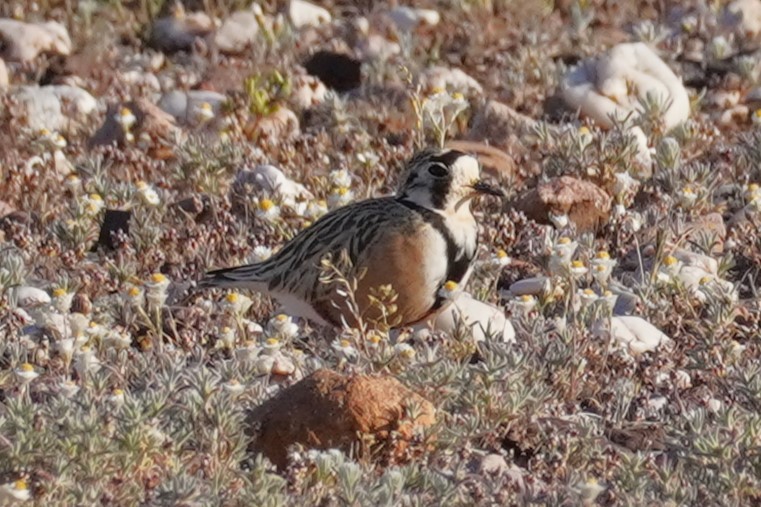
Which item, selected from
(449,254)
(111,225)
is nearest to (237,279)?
(449,254)

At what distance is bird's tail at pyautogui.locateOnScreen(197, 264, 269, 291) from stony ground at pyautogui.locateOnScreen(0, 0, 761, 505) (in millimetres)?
115

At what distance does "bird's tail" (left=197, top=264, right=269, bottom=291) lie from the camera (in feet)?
24.5

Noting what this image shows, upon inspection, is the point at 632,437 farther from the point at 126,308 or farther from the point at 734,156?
the point at 734,156

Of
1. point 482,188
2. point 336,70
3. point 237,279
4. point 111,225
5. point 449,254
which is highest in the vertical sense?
point 482,188

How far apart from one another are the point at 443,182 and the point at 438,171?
5 centimetres

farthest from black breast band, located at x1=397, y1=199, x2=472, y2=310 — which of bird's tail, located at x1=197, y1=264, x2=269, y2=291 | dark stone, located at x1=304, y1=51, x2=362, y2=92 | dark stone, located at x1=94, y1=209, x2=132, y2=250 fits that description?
dark stone, located at x1=304, y1=51, x2=362, y2=92

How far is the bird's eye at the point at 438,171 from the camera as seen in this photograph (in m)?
7.50

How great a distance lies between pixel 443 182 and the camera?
24.6 feet

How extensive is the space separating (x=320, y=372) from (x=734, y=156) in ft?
12.7

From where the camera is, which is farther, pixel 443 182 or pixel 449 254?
pixel 443 182

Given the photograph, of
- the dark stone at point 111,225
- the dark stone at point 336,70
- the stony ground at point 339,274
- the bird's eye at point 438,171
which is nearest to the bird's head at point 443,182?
the bird's eye at point 438,171

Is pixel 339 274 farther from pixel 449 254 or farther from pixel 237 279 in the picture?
pixel 237 279

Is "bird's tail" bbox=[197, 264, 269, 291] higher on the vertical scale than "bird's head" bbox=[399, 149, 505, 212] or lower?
lower

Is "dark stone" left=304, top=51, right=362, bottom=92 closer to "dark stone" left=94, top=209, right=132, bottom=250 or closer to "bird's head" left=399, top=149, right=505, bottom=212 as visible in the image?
"dark stone" left=94, top=209, right=132, bottom=250
